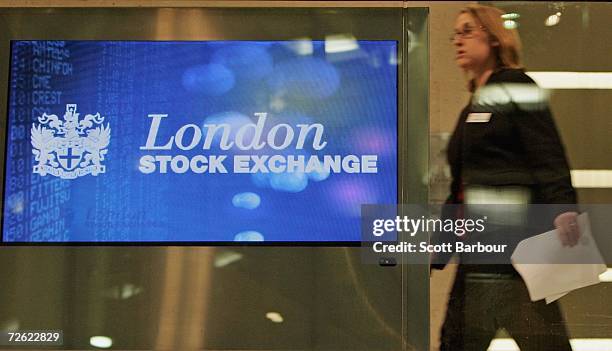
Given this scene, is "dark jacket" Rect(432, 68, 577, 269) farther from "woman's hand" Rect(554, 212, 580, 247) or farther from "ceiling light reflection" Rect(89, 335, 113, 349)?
"ceiling light reflection" Rect(89, 335, 113, 349)

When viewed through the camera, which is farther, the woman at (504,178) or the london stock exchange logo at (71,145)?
the london stock exchange logo at (71,145)

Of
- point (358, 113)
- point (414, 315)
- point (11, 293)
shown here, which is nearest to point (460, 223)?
point (414, 315)

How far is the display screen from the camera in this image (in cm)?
422

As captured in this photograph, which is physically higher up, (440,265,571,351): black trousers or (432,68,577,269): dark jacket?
(432,68,577,269): dark jacket

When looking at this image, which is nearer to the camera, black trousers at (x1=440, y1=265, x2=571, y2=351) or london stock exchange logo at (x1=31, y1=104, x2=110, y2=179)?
black trousers at (x1=440, y1=265, x2=571, y2=351)

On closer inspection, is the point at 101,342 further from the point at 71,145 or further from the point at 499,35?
the point at 499,35

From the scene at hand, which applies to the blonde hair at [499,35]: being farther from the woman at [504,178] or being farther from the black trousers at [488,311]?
the black trousers at [488,311]

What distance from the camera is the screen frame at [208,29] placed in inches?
Result: 167

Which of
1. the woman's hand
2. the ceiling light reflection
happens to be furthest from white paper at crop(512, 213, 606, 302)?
the ceiling light reflection

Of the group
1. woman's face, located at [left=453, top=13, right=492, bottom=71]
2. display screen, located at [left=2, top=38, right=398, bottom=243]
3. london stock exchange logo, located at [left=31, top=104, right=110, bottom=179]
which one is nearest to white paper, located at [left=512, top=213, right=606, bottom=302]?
display screen, located at [left=2, top=38, right=398, bottom=243]

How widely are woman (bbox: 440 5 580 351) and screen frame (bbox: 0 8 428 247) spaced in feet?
1.03

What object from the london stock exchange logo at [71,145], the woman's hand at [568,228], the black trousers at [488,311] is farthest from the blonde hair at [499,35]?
the london stock exchange logo at [71,145]

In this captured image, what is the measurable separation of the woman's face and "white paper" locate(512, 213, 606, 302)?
1.08 metres

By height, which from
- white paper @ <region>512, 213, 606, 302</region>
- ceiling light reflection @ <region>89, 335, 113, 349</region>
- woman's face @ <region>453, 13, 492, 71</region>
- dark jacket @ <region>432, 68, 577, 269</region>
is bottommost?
ceiling light reflection @ <region>89, 335, 113, 349</region>
